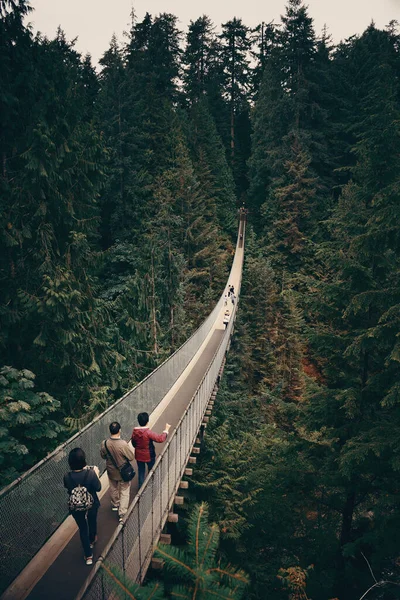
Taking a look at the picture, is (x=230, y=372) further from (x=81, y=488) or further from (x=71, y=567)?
(x=81, y=488)

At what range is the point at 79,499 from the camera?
3418 mm

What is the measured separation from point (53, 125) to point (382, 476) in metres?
9.32

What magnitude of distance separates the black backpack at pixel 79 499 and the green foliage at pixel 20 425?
4.99ft

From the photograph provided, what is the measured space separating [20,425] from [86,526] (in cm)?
284

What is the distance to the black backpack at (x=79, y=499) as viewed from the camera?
341cm

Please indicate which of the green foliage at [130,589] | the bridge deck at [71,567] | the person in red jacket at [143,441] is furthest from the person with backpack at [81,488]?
the green foliage at [130,589]

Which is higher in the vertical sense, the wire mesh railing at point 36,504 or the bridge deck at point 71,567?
the wire mesh railing at point 36,504

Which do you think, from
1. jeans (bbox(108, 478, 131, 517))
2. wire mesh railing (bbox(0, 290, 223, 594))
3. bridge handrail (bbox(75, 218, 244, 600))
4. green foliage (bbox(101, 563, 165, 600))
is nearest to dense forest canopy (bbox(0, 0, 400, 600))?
wire mesh railing (bbox(0, 290, 223, 594))

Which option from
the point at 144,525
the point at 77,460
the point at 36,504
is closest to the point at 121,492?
the point at 144,525

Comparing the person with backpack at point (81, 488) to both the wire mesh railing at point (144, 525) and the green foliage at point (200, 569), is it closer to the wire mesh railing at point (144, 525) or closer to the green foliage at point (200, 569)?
the wire mesh railing at point (144, 525)

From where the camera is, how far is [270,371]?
64.3ft

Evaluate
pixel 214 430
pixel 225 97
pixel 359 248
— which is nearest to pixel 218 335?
pixel 214 430

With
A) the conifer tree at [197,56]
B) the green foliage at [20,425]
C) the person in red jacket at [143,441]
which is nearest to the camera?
the person in red jacket at [143,441]

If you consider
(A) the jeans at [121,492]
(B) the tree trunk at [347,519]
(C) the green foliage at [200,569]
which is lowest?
(B) the tree trunk at [347,519]
